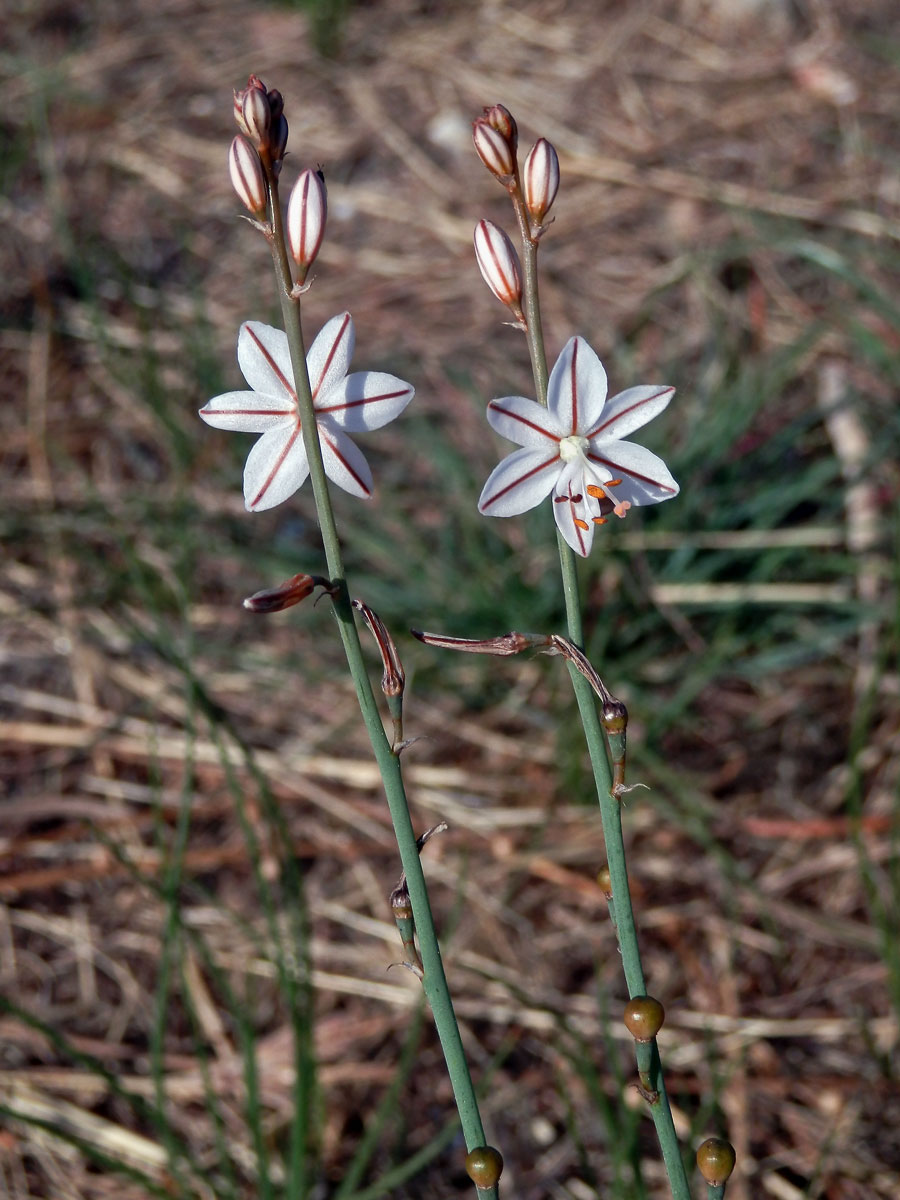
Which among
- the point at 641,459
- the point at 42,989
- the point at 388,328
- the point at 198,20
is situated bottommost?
the point at 42,989

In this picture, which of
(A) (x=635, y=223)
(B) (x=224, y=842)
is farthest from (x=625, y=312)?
(B) (x=224, y=842)

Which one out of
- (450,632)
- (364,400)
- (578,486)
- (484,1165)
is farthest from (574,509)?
(450,632)

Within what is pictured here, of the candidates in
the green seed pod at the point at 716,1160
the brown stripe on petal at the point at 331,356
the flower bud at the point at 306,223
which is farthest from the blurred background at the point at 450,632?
the flower bud at the point at 306,223

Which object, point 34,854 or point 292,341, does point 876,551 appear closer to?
point 34,854

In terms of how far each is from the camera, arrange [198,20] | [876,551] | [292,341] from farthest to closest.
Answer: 1. [198,20]
2. [876,551]
3. [292,341]

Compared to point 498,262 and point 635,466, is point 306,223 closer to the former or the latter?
point 498,262

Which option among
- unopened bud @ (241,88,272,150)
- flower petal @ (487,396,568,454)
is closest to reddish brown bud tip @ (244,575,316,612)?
flower petal @ (487,396,568,454)
